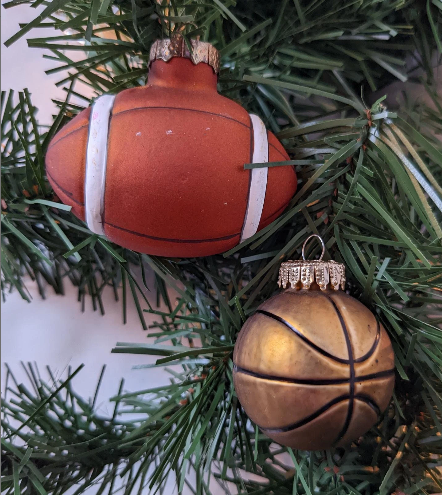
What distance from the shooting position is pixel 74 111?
40 centimetres

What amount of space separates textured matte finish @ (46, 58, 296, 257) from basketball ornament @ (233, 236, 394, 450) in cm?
8

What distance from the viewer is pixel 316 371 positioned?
0.96 feet

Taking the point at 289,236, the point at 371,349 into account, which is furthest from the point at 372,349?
the point at 289,236

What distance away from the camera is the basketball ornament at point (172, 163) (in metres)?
0.30

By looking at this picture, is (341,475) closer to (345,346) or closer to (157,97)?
(345,346)

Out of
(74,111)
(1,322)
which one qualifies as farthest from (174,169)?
(1,322)

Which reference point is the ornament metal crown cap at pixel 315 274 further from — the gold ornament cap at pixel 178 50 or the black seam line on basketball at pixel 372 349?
the gold ornament cap at pixel 178 50

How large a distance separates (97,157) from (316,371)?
22 cm

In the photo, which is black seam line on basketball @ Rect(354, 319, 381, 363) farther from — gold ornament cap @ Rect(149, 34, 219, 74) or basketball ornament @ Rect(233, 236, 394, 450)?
gold ornament cap @ Rect(149, 34, 219, 74)

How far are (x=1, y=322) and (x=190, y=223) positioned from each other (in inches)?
15.6

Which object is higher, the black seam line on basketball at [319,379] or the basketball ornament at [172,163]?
the basketball ornament at [172,163]

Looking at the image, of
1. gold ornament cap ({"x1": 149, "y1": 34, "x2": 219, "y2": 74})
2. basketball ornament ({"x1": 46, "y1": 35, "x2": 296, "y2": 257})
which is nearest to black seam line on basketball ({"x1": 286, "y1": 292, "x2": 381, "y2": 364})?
basketball ornament ({"x1": 46, "y1": 35, "x2": 296, "y2": 257})

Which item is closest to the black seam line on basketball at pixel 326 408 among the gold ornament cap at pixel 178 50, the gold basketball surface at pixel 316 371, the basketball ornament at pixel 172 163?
the gold basketball surface at pixel 316 371

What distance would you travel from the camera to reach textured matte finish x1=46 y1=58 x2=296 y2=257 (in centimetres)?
30
